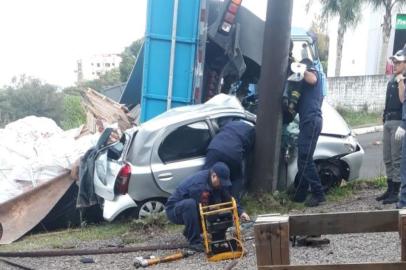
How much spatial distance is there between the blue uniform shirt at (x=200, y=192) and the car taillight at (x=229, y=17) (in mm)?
3938

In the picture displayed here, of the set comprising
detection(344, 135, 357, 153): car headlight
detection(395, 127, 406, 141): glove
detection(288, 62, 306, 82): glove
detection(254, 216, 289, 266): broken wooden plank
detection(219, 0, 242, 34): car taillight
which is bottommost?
detection(344, 135, 357, 153): car headlight

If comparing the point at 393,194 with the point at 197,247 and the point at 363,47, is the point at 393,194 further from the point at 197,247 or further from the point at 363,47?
the point at 363,47

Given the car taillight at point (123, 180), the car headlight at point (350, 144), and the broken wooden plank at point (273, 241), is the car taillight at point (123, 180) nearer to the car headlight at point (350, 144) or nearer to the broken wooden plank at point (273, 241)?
the car headlight at point (350, 144)

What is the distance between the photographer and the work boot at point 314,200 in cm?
746

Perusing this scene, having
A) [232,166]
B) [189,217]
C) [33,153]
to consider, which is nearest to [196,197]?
[189,217]

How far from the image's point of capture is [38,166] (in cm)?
869

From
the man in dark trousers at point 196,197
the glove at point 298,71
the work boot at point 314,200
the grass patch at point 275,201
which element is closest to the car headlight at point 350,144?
the grass patch at point 275,201

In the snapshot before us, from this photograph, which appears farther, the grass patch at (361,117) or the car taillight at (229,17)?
the grass patch at (361,117)

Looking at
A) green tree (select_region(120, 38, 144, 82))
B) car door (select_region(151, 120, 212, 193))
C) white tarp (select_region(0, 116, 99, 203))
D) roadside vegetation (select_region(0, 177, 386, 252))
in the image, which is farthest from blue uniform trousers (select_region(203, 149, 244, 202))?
green tree (select_region(120, 38, 144, 82))

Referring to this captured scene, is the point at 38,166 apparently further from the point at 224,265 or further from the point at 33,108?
the point at 33,108

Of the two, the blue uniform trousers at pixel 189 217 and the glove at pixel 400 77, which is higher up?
the glove at pixel 400 77

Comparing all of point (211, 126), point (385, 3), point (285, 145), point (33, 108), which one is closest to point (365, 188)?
point (285, 145)

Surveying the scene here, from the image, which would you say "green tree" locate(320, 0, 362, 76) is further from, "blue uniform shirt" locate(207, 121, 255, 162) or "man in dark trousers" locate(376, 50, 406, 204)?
"man in dark trousers" locate(376, 50, 406, 204)

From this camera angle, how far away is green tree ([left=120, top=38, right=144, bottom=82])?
45625 millimetres
